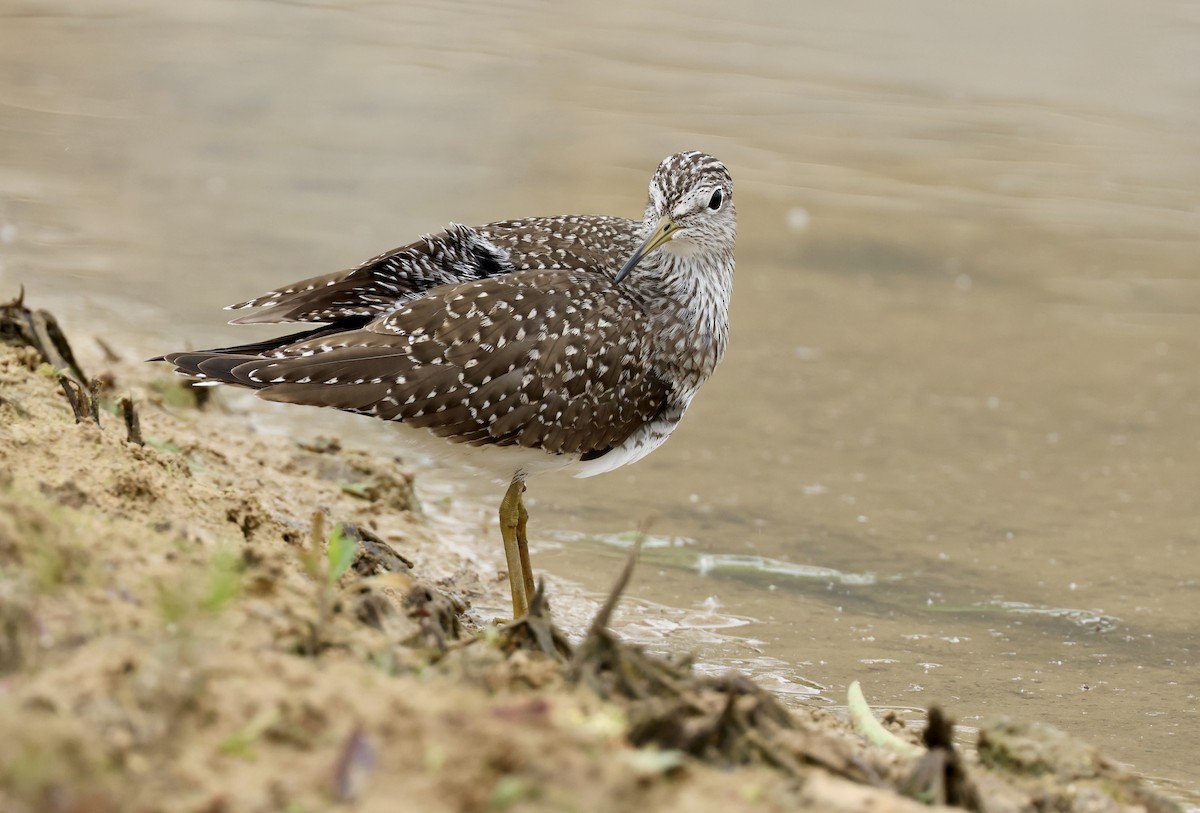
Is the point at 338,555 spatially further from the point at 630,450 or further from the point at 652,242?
the point at 652,242

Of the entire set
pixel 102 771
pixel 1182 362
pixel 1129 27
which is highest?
pixel 1129 27

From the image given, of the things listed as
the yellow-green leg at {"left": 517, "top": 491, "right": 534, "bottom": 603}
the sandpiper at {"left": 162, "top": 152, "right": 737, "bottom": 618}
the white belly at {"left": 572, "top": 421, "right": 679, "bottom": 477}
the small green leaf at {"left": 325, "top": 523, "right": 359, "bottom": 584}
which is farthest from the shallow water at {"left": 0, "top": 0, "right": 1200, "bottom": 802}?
the small green leaf at {"left": 325, "top": 523, "right": 359, "bottom": 584}

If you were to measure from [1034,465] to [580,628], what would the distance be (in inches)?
129

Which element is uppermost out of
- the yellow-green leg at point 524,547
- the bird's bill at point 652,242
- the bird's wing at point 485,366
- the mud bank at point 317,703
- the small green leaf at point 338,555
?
the bird's bill at point 652,242

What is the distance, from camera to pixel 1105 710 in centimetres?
523

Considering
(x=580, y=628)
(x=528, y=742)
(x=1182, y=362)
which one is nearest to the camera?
(x=528, y=742)

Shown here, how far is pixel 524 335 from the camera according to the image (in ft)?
17.8

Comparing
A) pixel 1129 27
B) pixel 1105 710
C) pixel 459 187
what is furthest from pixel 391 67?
pixel 1105 710

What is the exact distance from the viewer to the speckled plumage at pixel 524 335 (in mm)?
5266

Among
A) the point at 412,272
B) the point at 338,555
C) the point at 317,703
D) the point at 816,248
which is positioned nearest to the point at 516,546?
the point at 412,272

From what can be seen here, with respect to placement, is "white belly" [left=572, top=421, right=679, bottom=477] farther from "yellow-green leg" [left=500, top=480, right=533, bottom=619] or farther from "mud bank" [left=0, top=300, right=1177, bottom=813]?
"mud bank" [left=0, top=300, right=1177, bottom=813]

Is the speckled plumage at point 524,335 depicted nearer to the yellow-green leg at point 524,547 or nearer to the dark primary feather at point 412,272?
the dark primary feather at point 412,272

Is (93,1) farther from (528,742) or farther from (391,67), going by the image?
(528,742)

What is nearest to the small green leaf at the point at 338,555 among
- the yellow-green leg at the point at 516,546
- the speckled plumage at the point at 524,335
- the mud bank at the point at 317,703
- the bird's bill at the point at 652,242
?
the mud bank at the point at 317,703
